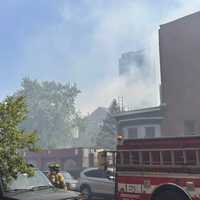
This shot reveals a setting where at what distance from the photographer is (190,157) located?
9.59 metres

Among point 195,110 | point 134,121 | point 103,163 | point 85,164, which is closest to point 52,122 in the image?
point 85,164

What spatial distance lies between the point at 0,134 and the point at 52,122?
77.7 metres

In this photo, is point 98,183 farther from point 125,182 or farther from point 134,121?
point 134,121

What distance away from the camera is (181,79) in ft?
93.5

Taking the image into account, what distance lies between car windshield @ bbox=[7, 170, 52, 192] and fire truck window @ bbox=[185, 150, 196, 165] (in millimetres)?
3152

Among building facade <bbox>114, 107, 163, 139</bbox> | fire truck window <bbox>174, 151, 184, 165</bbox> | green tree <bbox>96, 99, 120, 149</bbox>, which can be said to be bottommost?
fire truck window <bbox>174, 151, 184, 165</bbox>

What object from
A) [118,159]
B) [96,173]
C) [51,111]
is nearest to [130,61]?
[51,111]

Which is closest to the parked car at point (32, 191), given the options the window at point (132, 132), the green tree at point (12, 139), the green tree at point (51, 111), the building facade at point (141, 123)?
the green tree at point (12, 139)

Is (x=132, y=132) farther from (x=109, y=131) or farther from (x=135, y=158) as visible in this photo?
(x=109, y=131)

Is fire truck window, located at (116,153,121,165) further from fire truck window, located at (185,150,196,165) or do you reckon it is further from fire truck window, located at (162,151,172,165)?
fire truck window, located at (185,150,196,165)

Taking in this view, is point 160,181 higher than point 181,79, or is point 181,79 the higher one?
point 181,79

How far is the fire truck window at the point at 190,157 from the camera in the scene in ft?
31.1

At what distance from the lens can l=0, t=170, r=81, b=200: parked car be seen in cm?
756

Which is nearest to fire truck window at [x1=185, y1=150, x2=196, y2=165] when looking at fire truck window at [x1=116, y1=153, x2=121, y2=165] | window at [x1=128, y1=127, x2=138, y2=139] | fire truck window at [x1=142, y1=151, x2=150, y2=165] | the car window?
fire truck window at [x1=142, y1=151, x2=150, y2=165]
